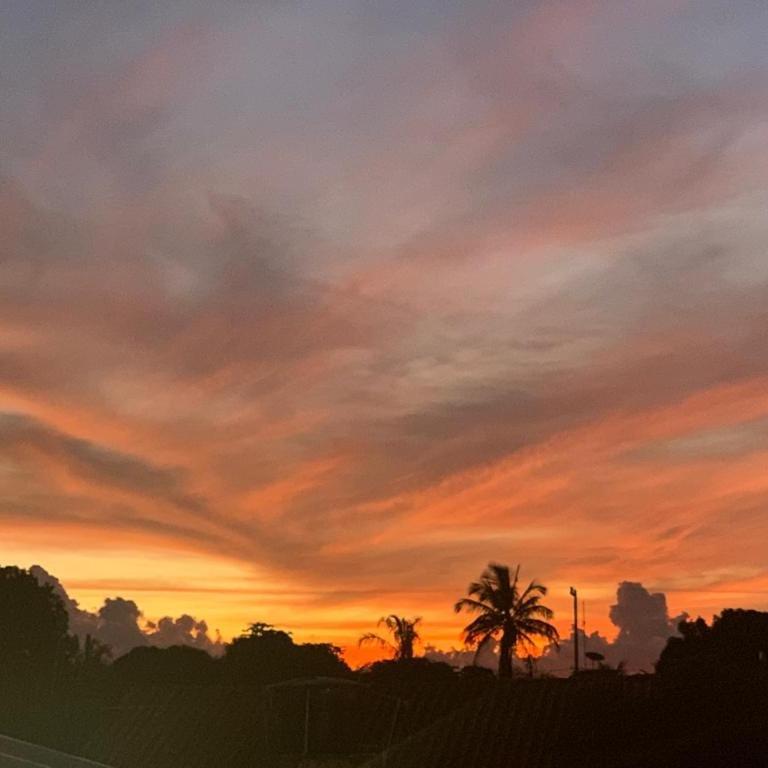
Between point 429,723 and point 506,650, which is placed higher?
point 506,650

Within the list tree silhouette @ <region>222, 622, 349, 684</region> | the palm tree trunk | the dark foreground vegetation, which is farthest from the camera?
tree silhouette @ <region>222, 622, 349, 684</region>

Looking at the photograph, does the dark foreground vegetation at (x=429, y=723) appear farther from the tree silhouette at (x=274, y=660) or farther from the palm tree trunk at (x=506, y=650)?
the tree silhouette at (x=274, y=660)

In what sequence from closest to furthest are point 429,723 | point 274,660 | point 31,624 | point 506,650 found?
point 429,723, point 506,650, point 31,624, point 274,660

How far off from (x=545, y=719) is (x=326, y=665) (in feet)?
158

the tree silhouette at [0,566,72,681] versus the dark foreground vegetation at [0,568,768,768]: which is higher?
the tree silhouette at [0,566,72,681]

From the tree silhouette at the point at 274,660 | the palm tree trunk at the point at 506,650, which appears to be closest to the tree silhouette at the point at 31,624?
the tree silhouette at the point at 274,660

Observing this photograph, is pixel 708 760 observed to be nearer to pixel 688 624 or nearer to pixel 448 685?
pixel 448 685

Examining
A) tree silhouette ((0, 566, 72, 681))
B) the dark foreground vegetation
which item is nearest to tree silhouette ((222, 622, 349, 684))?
tree silhouette ((0, 566, 72, 681))

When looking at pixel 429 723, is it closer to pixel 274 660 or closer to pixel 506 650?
pixel 506 650

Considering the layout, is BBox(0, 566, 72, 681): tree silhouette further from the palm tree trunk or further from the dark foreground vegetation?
the palm tree trunk

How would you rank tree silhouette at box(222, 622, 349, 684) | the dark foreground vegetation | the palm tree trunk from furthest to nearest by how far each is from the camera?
1. tree silhouette at box(222, 622, 349, 684)
2. the palm tree trunk
3. the dark foreground vegetation

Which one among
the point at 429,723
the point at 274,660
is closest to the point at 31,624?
the point at 274,660

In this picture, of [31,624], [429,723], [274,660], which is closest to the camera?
[429,723]

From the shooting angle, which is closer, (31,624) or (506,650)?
(506,650)
